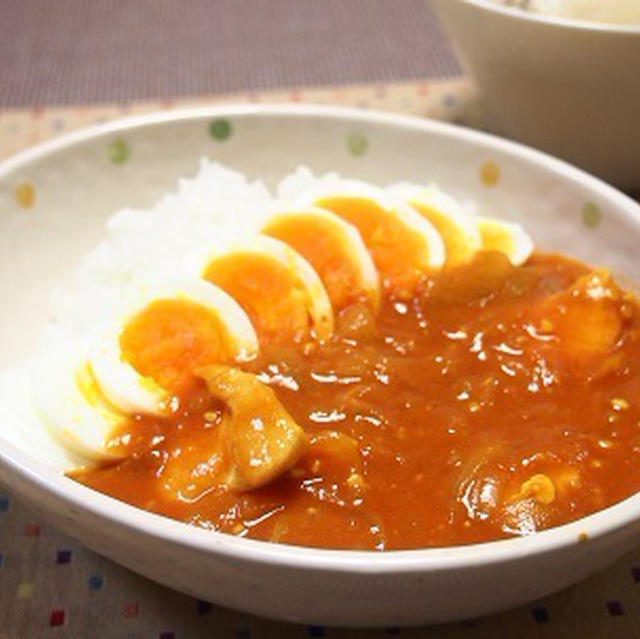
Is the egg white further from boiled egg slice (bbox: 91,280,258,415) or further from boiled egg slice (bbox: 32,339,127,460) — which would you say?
boiled egg slice (bbox: 32,339,127,460)

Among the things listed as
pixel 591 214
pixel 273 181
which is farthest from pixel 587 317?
pixel 273 181

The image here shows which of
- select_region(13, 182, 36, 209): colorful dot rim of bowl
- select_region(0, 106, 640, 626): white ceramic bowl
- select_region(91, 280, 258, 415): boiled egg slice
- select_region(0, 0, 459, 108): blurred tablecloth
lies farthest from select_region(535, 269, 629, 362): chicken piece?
select_region(0, 0, 459, 108): blurred tablecloth

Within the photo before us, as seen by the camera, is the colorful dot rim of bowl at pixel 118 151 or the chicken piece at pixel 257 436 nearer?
the chicken piece at pixel 257 436

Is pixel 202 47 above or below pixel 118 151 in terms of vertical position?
below

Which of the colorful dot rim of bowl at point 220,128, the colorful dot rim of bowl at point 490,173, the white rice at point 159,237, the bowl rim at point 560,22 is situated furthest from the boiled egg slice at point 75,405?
the bowl rim at point 560,22

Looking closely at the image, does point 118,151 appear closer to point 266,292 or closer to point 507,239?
point 266,292

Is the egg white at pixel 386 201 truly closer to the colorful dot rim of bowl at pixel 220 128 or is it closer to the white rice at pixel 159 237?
the white rice at pixel 159 237

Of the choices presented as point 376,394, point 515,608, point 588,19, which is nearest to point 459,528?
point 515,608
